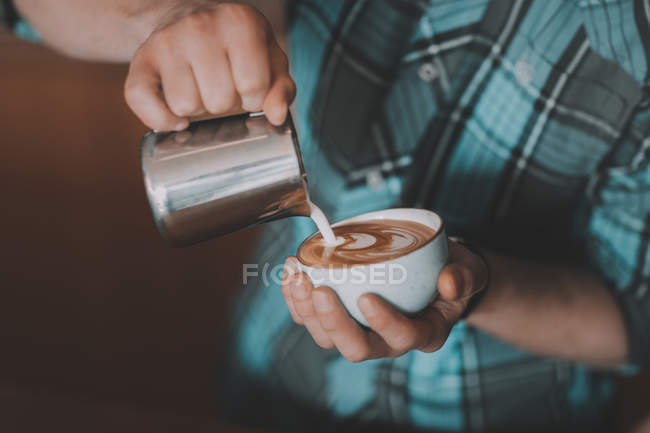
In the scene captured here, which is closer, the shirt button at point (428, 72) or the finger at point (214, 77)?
the finger at point (214, 77)

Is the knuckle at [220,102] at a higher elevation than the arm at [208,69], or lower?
lower

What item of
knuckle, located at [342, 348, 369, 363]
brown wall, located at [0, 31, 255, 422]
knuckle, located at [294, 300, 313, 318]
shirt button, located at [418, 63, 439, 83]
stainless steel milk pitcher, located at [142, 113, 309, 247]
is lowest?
brown wall, located at [0, 31, 255, 422]

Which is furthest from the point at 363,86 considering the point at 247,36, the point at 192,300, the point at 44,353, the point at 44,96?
the point at 44,353

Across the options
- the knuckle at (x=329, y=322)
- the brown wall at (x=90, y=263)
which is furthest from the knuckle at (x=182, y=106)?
the brown wall at (x=90, y=263)

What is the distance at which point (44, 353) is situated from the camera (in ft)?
7.03

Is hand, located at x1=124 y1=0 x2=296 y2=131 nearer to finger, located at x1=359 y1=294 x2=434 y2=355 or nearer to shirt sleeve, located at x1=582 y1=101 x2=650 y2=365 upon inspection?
finger, located at x1=359 y1=294 x2=434 y2=355

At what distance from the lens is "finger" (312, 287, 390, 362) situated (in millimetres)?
561

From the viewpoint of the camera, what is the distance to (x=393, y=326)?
22.0 inches

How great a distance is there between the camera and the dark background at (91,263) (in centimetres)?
199

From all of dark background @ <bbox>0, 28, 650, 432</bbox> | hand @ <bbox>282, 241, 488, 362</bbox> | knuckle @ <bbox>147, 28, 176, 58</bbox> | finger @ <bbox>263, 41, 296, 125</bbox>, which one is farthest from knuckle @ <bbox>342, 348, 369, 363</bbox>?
dark background @ <bbox>0, 28, 650, 432</bbox>

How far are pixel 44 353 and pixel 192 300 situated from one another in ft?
2.05

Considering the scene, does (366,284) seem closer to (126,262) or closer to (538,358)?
(538,358)

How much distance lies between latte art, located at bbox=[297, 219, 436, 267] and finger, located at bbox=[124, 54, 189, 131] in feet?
0.64

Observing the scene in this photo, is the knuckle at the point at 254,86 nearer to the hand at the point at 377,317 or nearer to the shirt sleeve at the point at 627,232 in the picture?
the hand at the point at 377,317
